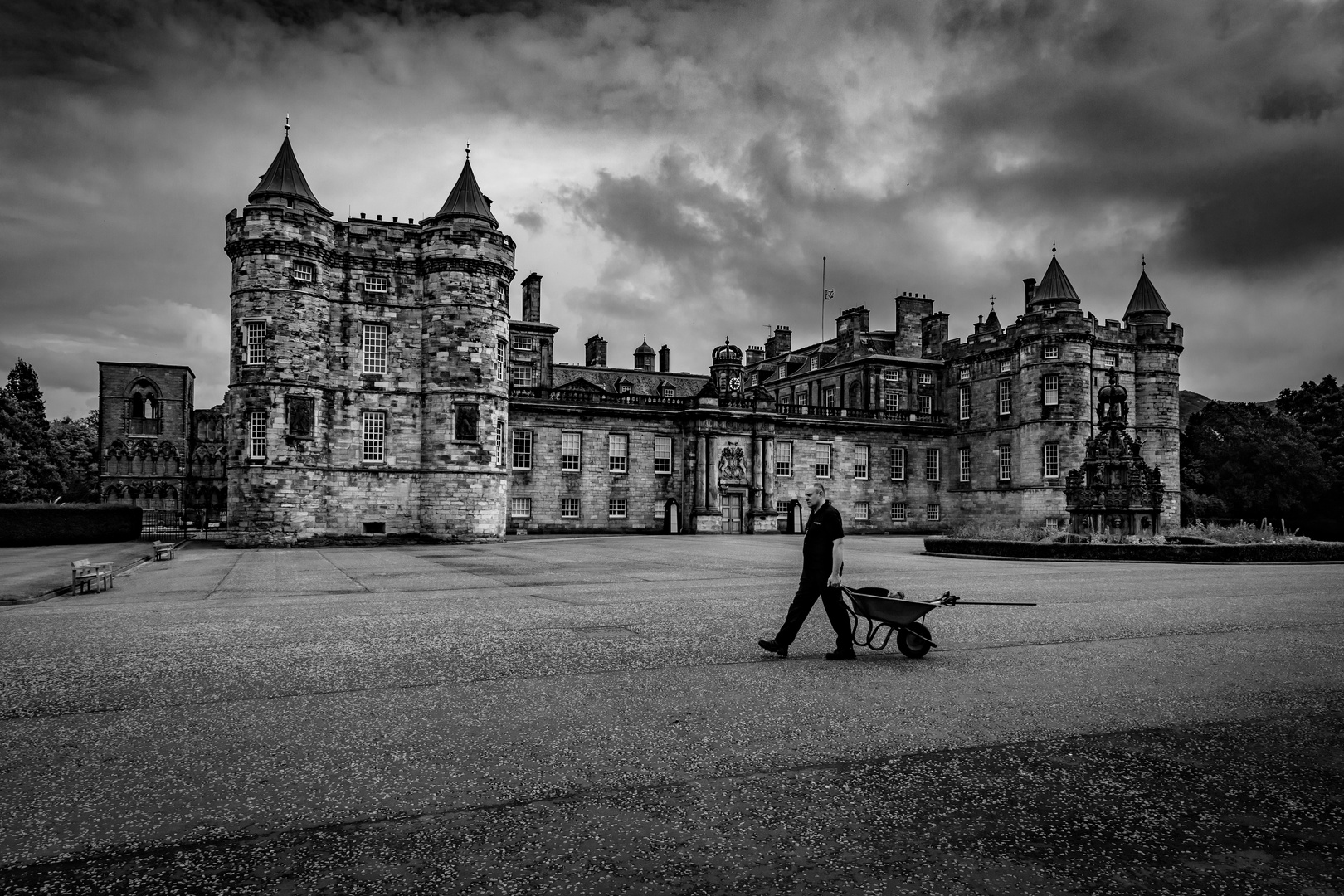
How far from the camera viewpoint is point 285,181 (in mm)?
38312

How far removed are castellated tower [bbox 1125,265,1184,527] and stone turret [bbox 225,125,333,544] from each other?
45206mm

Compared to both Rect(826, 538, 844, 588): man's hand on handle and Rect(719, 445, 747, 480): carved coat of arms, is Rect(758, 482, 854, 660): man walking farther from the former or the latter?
Rect(719, 445, 747, 480): carved coat of arms

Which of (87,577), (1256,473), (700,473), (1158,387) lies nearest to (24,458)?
(700,473)

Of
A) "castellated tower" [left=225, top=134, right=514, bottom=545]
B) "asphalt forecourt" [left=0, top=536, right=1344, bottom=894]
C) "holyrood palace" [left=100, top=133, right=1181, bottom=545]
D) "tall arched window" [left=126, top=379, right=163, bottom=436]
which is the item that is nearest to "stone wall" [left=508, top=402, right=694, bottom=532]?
"holyrood palace" [left=100, top=133, right=1181, bottom=545]

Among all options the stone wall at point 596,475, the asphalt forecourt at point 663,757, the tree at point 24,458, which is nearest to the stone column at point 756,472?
the stone wall at point 596,475

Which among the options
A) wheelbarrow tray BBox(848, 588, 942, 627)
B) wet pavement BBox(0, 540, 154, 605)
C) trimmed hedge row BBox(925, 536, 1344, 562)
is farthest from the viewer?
trimmed hedge row BBox(925, 536, 1344, 562)

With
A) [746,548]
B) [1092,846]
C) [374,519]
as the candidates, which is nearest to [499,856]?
[1092,846]

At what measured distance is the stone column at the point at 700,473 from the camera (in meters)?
51.0

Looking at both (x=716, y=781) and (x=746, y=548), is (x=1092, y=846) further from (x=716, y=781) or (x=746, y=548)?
(x=746, y=548)

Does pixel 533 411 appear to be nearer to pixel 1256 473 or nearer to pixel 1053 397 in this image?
pixel 1053 397

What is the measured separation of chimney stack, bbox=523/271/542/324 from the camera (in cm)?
6069

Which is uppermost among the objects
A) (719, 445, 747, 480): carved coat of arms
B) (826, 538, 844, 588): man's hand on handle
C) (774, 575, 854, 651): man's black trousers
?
(719, 445, 747, 480): carved coat of arms

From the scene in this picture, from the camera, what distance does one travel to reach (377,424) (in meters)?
39.8

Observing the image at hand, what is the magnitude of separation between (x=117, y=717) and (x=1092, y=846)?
7.59 metres
